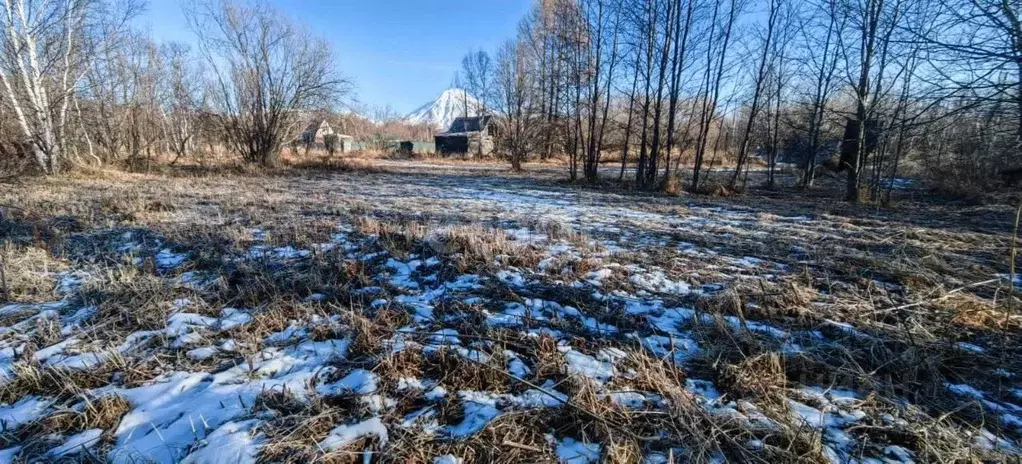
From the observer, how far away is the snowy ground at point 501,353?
1849 millimetres

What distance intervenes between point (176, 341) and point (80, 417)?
30.9 inches

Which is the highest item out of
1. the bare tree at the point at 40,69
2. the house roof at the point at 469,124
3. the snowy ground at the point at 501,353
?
the house roof at the point at 469,124

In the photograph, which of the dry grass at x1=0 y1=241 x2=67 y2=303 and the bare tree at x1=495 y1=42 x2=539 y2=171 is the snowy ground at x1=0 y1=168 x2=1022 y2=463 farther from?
the bare tree at x1=495 y1=42 x2=539 y2=171

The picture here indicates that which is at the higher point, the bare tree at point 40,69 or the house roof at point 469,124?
the house roof at point 469,124

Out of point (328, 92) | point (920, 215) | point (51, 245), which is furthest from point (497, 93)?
point (51, 245)

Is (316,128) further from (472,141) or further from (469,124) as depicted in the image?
(469,124)

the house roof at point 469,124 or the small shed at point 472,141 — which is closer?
the small shed at point 472,141

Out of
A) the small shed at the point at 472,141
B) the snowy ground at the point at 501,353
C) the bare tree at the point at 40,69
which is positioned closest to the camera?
the snowy ground at the point at 501,353

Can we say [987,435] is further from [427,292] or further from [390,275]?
[390,275]

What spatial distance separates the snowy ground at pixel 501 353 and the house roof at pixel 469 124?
39.8 meters

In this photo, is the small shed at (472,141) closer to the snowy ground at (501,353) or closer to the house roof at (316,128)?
the house roof at (316,128)

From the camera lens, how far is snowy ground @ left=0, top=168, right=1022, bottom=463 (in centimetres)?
185

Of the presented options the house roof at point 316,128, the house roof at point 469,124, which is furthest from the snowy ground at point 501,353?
the house roof at point 469,124

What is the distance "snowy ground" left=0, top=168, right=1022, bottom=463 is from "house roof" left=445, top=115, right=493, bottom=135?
39825mm
